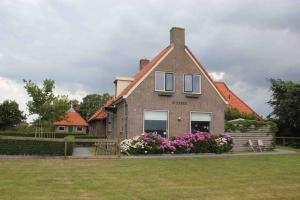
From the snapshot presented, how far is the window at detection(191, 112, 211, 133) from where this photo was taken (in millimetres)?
28641

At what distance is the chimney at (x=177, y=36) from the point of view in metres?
28.6

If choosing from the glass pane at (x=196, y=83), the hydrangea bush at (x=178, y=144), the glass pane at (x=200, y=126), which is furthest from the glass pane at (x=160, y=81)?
the hydrangea bush at (x=178, y=144)

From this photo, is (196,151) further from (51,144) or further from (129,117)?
(51,144)

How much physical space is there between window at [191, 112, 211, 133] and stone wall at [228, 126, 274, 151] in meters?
1.89

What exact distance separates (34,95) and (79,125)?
36176 millimetres

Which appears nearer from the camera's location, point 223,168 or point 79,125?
point 223,168

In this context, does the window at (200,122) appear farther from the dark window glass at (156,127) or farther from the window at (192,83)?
the dark window glass at (156,127)

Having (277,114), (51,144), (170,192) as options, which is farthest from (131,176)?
(277,114)

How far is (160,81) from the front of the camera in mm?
27859

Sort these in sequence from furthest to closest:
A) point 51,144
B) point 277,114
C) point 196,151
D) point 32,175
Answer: point 277,114 < point 196,151 < point 51,144 < point 32,175

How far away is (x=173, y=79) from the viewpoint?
92.5ft

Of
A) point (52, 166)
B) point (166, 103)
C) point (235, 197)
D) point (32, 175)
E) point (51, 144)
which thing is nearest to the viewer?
point (235, 197)

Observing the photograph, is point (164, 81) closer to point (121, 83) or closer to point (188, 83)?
point (188, 83)

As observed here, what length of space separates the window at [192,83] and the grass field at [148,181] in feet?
35.6
